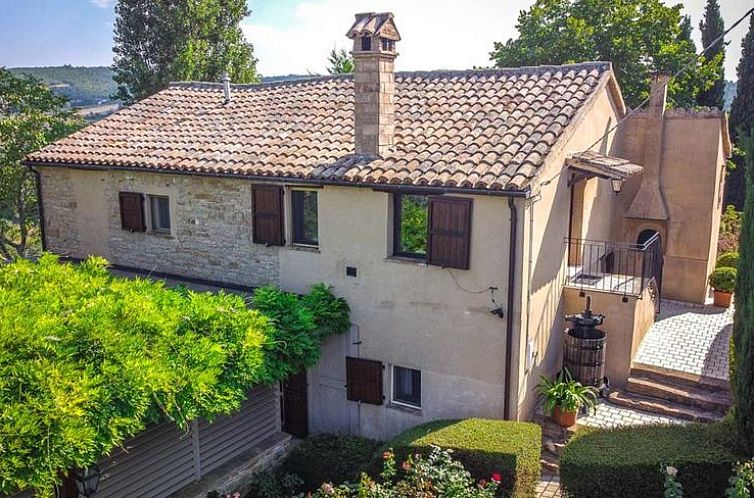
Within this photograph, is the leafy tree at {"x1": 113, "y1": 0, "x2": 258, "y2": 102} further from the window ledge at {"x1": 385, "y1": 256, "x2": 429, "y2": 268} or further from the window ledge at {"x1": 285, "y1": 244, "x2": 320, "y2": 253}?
the window ledge at {"x1": 385, "y1": 256, "x2": 429, "y2": 268}

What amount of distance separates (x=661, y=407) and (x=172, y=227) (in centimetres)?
1250

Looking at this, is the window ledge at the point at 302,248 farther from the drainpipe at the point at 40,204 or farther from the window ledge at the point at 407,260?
the drainpipe at the point at 40,204

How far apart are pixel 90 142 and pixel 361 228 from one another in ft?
30.1

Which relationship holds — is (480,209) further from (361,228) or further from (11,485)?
(11,485)

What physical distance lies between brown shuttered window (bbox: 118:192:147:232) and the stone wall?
0.65ft

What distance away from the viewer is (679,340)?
55.3ft

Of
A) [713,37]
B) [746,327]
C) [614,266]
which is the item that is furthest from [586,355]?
[713,37]

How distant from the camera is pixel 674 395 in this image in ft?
46.0

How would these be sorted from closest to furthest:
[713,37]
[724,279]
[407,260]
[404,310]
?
[407,260], [404,310], [724,279], [713,37]

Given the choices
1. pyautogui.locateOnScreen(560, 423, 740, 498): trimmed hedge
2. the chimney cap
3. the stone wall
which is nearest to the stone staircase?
pyautogui.locateOnScreen(560, 423, 740, 498): trimmed hedge

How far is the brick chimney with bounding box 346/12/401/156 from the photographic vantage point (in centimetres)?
1350

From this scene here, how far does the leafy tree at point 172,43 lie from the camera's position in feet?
102

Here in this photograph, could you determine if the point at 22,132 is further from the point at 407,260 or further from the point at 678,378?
the point at 678,378

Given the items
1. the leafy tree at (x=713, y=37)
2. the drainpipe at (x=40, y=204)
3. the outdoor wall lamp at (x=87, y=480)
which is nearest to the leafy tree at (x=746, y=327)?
the outdoor wall lamp at (x=87, y=480)
